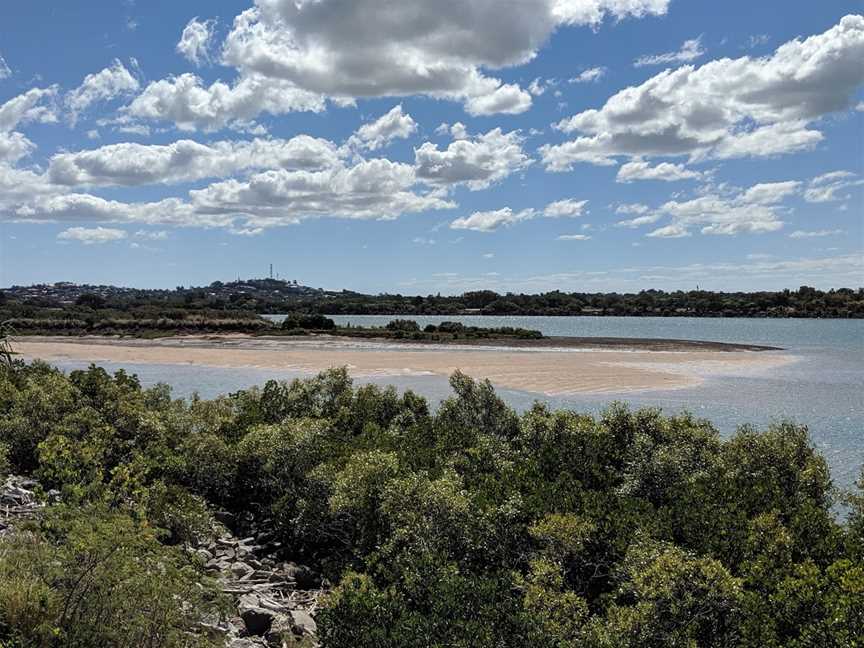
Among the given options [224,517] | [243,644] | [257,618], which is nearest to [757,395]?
[224,517]

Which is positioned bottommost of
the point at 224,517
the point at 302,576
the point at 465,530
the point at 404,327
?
the point at 302,576

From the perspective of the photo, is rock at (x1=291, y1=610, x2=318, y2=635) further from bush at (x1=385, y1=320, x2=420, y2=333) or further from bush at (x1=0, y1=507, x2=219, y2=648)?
bush at (x1=385, y1=320, x2=420, y2=333)

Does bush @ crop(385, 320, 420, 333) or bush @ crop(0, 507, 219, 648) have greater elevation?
bush @ crop(385, 320, 420, 333)

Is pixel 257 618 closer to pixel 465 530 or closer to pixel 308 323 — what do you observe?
pixel 465 530

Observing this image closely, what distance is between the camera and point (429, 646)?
22.7 feet

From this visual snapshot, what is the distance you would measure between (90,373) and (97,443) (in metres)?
7.09

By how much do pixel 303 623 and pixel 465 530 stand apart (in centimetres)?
268

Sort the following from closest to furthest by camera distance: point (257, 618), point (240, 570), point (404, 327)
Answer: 1. point (257, 618)
2. point (240, 570)
3. point (404, 327)

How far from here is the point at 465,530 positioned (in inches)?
379

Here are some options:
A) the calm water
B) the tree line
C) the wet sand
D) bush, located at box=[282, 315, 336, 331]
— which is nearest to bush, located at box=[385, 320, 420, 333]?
bush, located at box=[282, 315, 336, 331]

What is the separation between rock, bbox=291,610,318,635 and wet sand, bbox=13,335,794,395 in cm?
3026

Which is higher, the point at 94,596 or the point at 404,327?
the point at 404,327

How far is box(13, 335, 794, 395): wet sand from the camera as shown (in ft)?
150

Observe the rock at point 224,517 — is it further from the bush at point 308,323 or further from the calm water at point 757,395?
the bush at point 308,323
